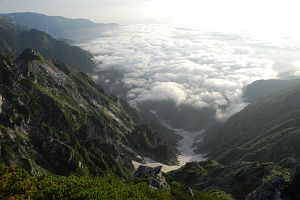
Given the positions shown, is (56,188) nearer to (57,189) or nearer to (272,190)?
(57,189)

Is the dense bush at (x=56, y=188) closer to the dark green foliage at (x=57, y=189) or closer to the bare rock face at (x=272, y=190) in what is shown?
the dark green foliage at (x=57, y=189)

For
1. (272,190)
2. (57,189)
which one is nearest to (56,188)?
(57,189)

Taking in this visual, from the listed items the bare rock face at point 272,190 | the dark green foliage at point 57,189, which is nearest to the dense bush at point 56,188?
the dark green foliage at point 57,189

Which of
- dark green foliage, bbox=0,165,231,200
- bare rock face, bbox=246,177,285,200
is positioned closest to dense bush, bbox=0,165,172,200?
dark green foliage, bbox=0,165,231,200

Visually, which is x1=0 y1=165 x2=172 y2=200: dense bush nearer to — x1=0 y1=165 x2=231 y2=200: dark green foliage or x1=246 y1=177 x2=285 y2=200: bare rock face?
x1=0 y1=165 x2=231 y2=200: dark green foliage

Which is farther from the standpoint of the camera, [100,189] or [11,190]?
[100,189]

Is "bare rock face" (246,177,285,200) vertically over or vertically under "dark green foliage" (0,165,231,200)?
under

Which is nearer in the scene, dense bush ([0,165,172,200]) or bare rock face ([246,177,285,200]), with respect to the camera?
dense bush ([0,165,172,200])

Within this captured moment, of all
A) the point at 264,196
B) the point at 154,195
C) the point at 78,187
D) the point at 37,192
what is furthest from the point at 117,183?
the point at 264,196

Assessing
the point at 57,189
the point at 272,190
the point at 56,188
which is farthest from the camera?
the point at 272,190

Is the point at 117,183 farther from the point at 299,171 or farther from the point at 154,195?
the point at 299,171

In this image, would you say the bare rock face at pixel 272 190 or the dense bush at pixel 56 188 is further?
the bare rock face at pixel 272 190
